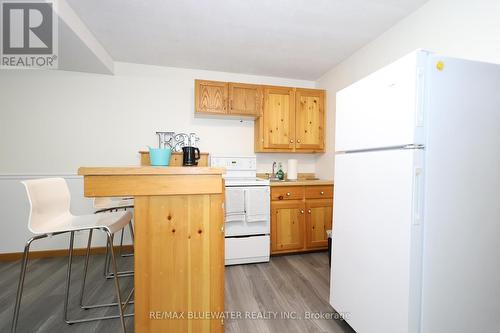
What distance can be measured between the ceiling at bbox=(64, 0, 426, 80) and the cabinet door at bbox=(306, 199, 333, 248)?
1826mm

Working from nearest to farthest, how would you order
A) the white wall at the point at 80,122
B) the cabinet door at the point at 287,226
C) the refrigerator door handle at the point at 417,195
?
the refrigerator door handle at the point at 417,195
the white wall at the point at 80,122
the cabinet door at the point at 287,226

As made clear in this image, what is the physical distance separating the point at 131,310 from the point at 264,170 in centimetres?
220

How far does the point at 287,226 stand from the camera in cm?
261

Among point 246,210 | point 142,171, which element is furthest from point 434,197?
point 246,210

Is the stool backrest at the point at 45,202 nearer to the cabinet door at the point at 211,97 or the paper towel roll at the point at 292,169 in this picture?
the cabinet door at the point at 211,97

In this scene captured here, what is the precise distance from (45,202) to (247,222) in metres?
1.70

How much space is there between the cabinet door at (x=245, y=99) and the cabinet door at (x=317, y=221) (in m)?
1.40

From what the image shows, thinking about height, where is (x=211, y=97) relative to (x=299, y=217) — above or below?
above

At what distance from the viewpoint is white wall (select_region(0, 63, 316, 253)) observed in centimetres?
246

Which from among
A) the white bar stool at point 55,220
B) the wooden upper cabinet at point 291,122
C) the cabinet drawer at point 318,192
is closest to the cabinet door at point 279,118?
the wooden upper cabinet at point 291,122

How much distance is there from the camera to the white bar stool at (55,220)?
3.70ft

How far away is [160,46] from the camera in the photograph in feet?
7.80

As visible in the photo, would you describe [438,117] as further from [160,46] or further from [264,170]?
[160,46]

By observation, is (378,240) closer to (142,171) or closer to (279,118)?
A: (142,171)
